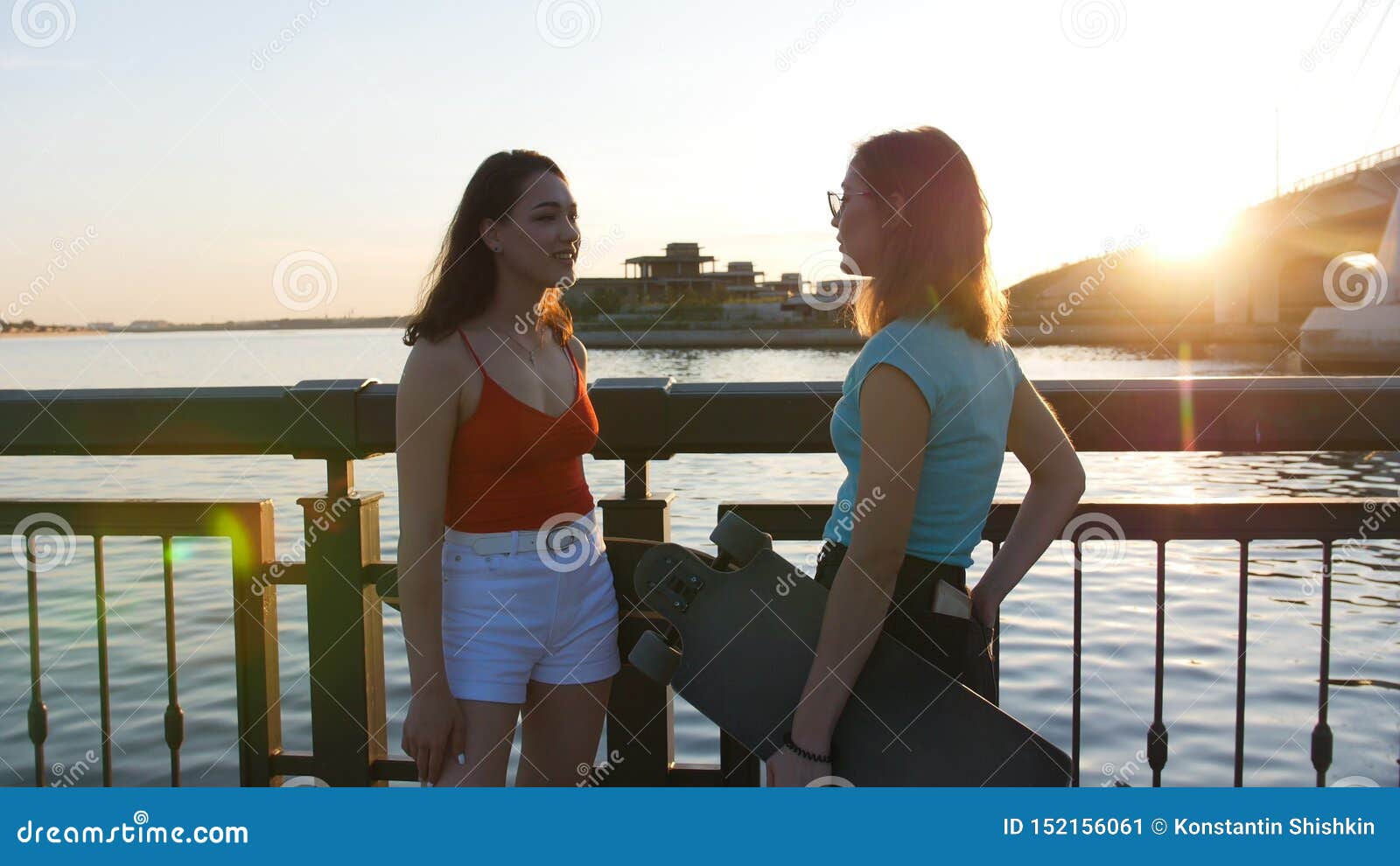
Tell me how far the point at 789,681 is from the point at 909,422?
20.2 inches

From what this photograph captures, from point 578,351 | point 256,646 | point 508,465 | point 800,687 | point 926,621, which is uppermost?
point 578,351

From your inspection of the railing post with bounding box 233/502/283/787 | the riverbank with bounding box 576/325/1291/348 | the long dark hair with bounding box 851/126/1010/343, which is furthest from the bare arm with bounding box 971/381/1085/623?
the riverbank with bounding box 576/325/1291/348

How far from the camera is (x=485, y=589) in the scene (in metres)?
2.19

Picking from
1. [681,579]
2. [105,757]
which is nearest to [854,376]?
[681,579]

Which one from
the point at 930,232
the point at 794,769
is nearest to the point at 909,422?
the point at 930,232

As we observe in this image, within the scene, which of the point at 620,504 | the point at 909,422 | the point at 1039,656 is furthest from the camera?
the point at 1039,656

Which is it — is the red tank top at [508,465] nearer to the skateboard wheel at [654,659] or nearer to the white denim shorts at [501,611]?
the white denim shorts at [501,611]

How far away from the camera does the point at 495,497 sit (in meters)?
2.18

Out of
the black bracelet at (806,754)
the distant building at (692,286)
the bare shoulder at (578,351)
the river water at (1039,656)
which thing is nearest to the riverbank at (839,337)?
the distant building at (692,286)

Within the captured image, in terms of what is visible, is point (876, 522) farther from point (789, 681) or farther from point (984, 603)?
point (984, 603)

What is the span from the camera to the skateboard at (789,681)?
180cm

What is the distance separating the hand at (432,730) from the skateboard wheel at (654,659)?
Answer: 0.42 metres

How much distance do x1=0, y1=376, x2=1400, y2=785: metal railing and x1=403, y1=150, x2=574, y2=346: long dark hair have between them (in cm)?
49
